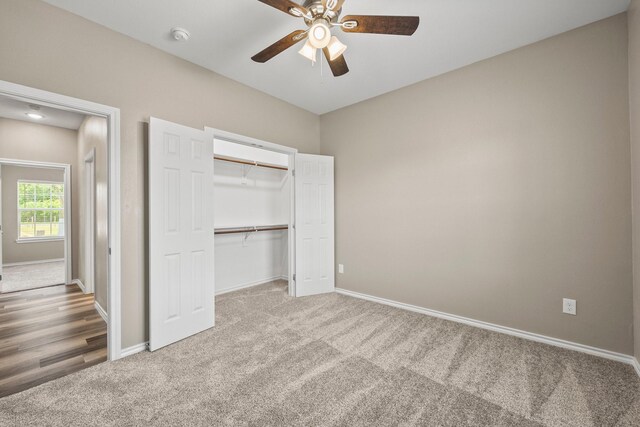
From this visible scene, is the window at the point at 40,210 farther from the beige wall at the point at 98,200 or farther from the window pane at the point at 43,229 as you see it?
the beige wall at the point at 98,200

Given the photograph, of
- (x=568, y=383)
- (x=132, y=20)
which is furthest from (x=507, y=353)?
(x=132, y=20)

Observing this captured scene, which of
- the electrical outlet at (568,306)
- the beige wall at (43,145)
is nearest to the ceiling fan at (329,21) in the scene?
the electrical outlet at (568,306)

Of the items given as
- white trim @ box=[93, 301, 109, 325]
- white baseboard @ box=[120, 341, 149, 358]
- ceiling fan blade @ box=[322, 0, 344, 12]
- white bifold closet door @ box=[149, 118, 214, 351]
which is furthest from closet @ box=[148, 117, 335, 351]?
ceiling fan blade @ box=[322, 0, 344, 12]

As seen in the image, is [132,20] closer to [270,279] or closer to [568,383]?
[270,279]

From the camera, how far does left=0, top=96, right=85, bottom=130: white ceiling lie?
3.58 meters

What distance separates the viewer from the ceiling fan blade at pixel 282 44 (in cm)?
183

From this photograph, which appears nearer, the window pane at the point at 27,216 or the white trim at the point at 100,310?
the white trim at the point at 100,310

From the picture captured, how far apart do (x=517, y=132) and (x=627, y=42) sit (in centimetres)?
89

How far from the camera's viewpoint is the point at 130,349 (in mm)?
2307

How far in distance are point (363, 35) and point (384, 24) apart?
0.76 meters

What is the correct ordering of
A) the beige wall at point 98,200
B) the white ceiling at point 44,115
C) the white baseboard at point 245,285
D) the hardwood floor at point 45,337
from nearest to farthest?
the hardwood floor at point 45,337 < the beige wall at point 98,200 < the white ceiling at point 44,115 < the white baseboard at point 245,285

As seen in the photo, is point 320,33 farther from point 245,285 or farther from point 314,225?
point 245,285

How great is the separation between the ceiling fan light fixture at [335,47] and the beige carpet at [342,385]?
238cm

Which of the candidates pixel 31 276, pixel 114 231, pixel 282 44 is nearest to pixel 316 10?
pixel 282 44
